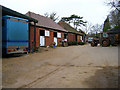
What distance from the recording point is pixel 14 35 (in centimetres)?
856

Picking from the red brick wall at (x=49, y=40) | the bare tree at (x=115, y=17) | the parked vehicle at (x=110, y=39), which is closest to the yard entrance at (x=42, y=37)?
the red brick wall at (x=49, y=40)

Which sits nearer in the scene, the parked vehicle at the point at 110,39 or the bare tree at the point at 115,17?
the parked vehicle at the point at 110,39

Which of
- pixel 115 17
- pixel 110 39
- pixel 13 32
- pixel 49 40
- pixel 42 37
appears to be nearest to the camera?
pixel 13 32

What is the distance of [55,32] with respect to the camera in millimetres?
18500

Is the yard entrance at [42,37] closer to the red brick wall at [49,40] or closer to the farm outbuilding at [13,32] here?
the red brick wall at [49,40]

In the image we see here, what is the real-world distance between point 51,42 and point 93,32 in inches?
1776

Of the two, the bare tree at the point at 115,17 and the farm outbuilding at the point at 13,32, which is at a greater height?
the bare tree at the point at 115,17

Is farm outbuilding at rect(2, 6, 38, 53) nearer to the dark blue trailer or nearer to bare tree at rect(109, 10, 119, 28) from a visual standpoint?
the dark blue trailer

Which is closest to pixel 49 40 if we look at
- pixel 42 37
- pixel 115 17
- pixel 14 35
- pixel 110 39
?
pixel 42 37

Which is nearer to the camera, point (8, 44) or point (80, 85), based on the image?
point (80, 85)

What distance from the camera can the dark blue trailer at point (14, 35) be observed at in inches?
316

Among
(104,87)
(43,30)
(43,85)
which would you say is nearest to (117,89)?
(104,87)

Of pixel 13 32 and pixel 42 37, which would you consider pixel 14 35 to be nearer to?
pixel 13 32

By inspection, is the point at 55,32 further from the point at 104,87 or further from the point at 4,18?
the point at 104,87
